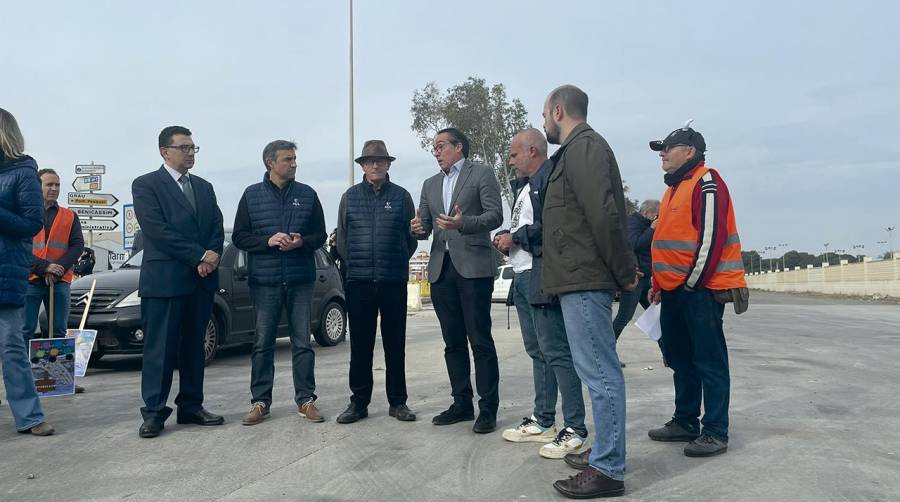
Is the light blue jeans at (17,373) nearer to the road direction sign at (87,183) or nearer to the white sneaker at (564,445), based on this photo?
Result: the white sneaker at (564,445)

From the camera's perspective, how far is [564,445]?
4.51 metres

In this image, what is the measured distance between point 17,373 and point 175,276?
123 centimetres

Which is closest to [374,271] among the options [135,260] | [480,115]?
[135,260]

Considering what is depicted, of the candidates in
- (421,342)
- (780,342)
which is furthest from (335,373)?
(780,342)

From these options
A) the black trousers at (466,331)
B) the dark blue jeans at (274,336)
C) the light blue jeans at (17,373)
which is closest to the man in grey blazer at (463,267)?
the black trousers at (466,331)

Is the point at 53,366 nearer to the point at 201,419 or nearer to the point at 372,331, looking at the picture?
the point at 201,419

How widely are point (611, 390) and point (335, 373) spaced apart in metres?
5.15

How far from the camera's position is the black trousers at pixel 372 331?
19.1 feet

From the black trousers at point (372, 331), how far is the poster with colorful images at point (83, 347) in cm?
349

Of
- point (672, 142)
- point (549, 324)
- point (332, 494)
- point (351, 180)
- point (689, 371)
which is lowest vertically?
point (332, 494)

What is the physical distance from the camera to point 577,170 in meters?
3.82

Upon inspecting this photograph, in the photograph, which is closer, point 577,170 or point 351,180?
point 577,170

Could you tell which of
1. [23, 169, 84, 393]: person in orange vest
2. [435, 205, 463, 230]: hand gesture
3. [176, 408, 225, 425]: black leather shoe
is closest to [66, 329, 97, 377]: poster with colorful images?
[23, 169, 84, 393]: person in orange vest

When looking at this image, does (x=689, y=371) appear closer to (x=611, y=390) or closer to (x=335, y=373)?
(x=611, y=390)
